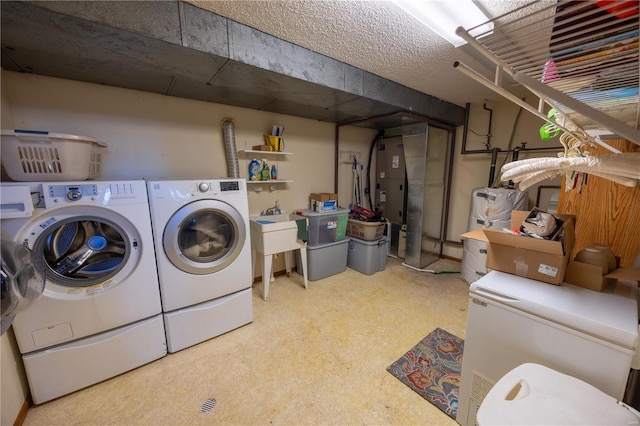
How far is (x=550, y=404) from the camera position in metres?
0.75

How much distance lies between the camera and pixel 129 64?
153cm

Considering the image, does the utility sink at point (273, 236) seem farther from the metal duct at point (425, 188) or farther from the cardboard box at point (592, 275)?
the cardboard box at point (592, 275)

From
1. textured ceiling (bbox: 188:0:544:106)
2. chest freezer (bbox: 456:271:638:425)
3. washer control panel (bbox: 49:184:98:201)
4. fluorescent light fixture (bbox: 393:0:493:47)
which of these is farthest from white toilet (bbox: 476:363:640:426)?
washer control panel (bbox: 49:184:98:201)

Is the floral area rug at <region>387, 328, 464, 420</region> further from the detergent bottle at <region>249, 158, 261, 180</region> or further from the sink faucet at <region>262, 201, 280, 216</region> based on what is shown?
the detergent bottle at <region>249, 158, 261, 180</region>

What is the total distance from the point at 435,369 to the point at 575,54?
5.75 ft

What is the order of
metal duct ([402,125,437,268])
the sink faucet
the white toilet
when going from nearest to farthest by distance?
the white toilet → the sink faucet → metal duct ([402,125,437,268])

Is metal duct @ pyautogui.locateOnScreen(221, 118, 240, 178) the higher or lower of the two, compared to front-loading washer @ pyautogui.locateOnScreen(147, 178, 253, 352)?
higher

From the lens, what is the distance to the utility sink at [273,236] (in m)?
2.36

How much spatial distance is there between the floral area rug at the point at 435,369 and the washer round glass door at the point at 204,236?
1438 millimetres

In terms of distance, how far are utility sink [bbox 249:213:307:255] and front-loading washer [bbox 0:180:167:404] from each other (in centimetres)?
94

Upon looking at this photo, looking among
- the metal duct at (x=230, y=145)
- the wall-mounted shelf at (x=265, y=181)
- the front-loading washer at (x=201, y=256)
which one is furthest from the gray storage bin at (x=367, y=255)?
the metal duct at (x=230, y=145)

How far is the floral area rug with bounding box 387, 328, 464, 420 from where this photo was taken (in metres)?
1.42

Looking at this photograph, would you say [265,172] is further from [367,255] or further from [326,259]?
[367,255]

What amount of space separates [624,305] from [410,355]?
116 centimetres
